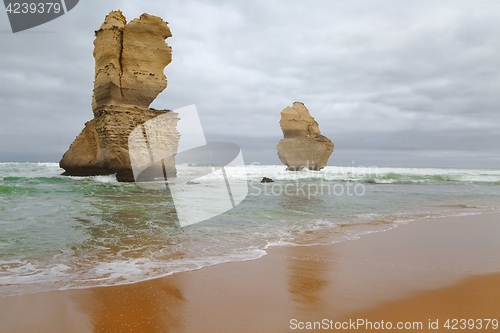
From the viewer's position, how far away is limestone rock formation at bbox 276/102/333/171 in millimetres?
42594

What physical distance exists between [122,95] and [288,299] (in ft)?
62.1

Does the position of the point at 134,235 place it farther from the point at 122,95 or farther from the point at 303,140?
the point at 303,140

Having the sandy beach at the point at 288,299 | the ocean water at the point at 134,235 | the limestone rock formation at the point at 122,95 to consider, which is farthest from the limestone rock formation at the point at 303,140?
the sandy beach at the point at 288,299

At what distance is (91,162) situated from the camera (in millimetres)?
20047

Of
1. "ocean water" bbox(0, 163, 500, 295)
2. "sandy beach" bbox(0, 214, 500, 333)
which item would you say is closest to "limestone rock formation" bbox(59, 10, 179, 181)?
"ocean water" bbox(0, 163, 500, 295)

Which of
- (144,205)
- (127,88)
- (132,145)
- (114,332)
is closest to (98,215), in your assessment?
(144,205)

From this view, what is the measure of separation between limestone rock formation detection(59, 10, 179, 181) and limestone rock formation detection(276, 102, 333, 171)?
24792 mm

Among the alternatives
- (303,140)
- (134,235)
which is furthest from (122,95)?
(303,140)

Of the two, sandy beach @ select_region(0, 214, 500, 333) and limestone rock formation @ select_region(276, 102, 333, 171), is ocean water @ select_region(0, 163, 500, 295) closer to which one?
sandy beach @ select_region(0, 214, 500, 333)

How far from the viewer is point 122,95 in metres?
18.9

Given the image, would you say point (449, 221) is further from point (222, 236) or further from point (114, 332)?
point (114, 332)

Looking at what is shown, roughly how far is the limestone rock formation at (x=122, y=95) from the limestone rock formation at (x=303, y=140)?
24792 millimetres

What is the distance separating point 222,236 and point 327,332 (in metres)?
3.47

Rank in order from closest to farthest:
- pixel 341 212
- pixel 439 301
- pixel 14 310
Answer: pixel 14 310
pixel 439 301
pixel 341 212
